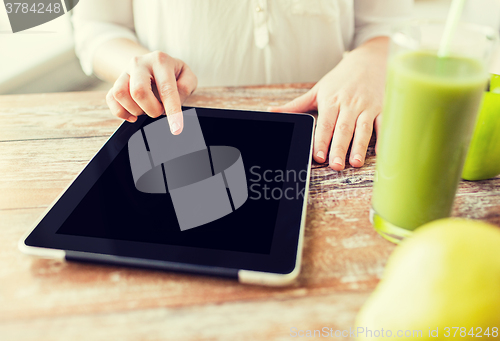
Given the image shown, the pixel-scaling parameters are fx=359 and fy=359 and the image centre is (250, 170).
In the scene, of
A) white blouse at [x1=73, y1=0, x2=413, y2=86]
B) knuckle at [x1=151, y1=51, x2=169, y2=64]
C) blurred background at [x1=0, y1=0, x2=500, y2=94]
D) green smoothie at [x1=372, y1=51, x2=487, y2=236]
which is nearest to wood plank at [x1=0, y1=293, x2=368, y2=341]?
green smoothie at [x1=372, y1=51, x2=487, y2=236]

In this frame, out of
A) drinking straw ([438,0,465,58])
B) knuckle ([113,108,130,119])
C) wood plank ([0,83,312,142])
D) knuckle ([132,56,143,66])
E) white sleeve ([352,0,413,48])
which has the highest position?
drinking straw ([438,0,465,58])

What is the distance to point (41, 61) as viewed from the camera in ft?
5.12

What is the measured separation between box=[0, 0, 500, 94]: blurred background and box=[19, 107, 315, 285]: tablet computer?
4.04 feet

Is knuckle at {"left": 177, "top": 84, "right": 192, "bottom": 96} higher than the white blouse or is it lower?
lower

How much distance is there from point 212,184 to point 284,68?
0.56m

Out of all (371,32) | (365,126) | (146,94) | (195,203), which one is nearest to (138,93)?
(146,94)

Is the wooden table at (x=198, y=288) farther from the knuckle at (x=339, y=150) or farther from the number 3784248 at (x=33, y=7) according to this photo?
the number 3784248 at (x=33, y=7)

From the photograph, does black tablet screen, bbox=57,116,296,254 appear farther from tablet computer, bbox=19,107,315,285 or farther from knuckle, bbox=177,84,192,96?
knuckle, bbox=177,84,192,96

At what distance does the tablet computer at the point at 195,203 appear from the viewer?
321mm

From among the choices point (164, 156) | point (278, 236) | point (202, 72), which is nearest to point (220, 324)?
point (278, 236)

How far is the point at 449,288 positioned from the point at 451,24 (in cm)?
19

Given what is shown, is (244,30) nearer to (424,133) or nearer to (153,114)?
(153,114)

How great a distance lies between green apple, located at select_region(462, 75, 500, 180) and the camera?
1.28 feet

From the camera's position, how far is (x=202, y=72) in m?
0.88
